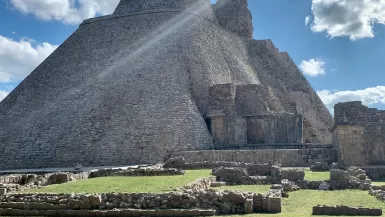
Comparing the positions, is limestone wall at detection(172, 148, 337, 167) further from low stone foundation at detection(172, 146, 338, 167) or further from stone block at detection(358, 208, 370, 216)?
stone block at detection(358, 208, 370, 216)

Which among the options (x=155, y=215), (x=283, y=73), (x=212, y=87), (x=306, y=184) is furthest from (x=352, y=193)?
(x=283, y=73)

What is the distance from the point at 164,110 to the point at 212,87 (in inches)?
235

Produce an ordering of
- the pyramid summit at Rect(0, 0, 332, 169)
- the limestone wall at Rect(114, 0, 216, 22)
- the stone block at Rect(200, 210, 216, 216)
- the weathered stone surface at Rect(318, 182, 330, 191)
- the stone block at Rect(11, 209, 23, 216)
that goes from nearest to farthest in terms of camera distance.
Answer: the stone block at Rect(200, 210, 216, 216), the stone block at Rect(11, 209, 23, 216), the weathered stone surface at Rect(318, 182, 330, 191), the pyramid summit at Rect(0, 0, 332, 169), the limestone wall at Rect(114, 0, 216, 22)

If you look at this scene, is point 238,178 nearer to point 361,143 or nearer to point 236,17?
point 361,143

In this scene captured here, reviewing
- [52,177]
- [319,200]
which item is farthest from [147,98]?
[319,200]

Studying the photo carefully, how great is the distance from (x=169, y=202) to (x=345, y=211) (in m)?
3.75

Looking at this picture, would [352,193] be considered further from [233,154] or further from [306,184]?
[233,154]

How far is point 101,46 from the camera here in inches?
1497

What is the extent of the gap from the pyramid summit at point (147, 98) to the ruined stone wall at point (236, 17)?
19.9 ft

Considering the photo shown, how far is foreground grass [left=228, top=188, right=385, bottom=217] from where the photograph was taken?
10344 millimetres

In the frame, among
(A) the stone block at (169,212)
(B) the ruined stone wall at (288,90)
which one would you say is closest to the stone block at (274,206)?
(A) the stone block at (169,212)

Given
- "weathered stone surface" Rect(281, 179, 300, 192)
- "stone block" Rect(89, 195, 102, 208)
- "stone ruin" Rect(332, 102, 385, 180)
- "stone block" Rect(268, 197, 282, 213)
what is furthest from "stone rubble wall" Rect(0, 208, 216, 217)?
"stone ruin" Rect(332, 102, 385, 180)

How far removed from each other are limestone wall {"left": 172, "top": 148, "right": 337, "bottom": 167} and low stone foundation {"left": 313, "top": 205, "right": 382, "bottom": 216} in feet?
51.4

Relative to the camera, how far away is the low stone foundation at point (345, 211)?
9.35 metres
